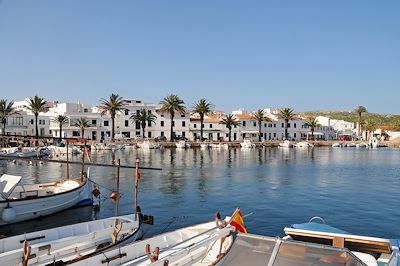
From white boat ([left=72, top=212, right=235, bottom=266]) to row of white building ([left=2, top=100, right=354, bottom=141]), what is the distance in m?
91.0

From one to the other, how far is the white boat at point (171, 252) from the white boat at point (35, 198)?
33.0 feet

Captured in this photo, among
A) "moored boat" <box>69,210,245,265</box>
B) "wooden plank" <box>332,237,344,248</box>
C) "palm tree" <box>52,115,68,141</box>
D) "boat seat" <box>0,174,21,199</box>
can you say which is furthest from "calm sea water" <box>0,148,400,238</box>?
"palm tree" <box>52,115,68,141</box>


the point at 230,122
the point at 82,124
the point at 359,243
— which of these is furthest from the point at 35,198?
the point at 230,122

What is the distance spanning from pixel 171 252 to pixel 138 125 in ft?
324

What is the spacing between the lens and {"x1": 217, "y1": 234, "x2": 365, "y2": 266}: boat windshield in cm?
801

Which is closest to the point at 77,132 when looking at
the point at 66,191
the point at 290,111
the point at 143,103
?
the point at 143,103

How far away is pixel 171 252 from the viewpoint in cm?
1229

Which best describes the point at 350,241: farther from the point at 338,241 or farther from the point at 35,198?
the point at 35,198

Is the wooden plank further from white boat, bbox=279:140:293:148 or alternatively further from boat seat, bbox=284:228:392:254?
white boat, bbox=279:140:293:148

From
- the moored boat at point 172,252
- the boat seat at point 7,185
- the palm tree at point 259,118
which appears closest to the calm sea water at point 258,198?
the boat seat at point 7,185

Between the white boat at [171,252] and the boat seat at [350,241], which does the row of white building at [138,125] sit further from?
the boat seat at [350,241]

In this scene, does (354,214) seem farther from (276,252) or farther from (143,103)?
(143,103)

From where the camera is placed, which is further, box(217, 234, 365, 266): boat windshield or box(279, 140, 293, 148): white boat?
box(279, 140, 293, 148): white boat

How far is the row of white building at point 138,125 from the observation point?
324 ft
